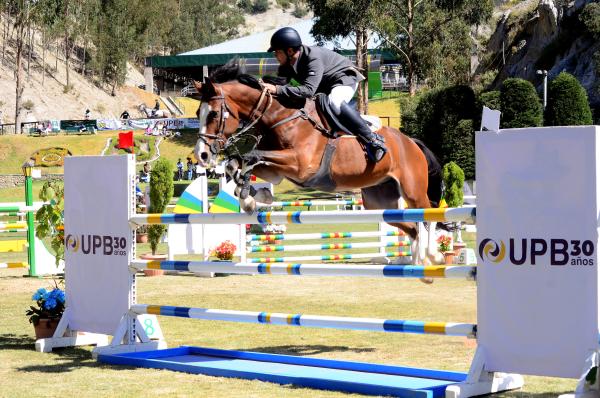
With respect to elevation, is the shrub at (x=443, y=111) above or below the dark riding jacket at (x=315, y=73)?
above

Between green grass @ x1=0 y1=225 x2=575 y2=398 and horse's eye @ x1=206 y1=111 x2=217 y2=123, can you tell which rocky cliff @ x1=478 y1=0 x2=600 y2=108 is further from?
horse's eye @ x1=206 y1=111 x2=217 y2=123

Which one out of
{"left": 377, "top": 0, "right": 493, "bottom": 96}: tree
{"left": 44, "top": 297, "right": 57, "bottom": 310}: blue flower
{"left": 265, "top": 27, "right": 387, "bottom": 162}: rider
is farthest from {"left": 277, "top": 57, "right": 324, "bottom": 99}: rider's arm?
{"left": 377, "top": 0, "right": 493, "bottom": 96}: tree

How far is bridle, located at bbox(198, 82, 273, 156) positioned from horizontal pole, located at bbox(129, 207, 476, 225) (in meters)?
0.48

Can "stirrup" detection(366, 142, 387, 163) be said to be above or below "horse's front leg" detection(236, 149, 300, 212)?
above

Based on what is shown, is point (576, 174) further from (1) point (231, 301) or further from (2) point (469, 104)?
(2) point (469, 104)

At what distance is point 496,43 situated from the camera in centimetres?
5066

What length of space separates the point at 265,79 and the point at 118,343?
7.23 feet

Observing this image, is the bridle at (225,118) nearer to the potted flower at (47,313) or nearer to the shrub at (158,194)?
the potted flower at (47,313)

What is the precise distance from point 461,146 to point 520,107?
11.7 feet

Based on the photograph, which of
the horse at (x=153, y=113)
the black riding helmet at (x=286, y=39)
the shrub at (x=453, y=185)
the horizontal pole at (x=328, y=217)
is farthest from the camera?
the horse at (x=153, y=113)

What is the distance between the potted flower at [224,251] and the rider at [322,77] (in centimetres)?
612

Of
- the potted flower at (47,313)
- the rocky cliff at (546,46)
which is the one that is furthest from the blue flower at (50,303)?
the rocky cliff at (546,46)

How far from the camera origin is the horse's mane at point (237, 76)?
6.73 metres

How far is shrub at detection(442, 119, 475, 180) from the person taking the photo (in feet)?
108
